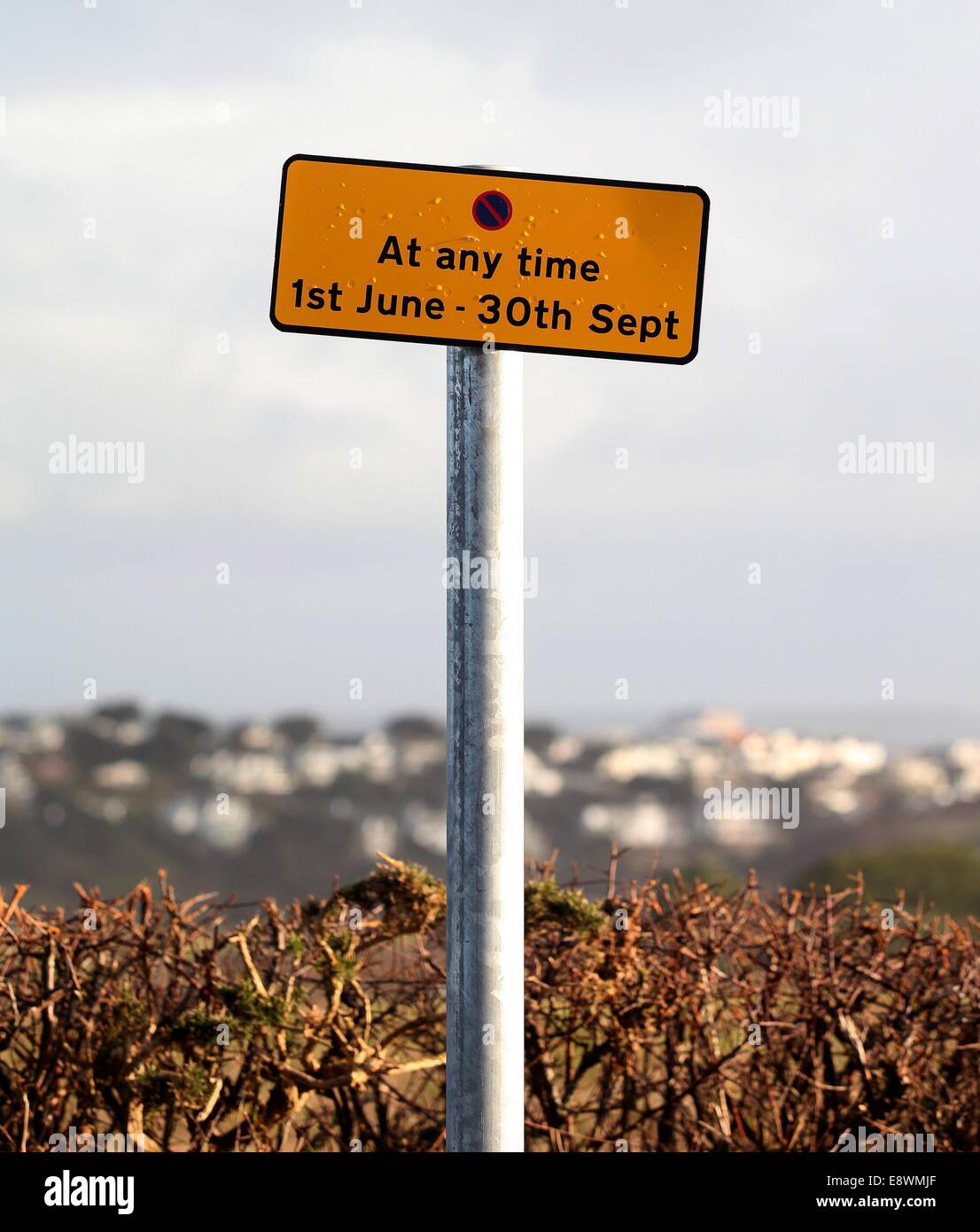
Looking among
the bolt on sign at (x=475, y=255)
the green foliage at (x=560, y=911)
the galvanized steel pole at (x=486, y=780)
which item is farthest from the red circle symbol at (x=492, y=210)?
the green foliage at (x=560, y=911)

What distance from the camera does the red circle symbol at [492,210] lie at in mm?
2330

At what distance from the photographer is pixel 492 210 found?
7.65 feet

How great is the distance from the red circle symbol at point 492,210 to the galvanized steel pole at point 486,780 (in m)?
0.36

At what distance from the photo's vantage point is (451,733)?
2.24 metres

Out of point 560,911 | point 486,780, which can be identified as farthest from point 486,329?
point 560,911

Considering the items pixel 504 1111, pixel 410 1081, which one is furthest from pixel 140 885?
pixel 504 1111

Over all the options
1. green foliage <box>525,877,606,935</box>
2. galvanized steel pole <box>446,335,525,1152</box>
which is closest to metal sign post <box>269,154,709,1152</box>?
galvanized steel pole <box>446,335,525,1152</box>

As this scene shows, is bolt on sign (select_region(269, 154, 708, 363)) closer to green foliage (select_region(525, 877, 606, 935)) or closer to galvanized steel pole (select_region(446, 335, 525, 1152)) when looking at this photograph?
galvanized steel pole (select_region(446, 335, 525, 1152))

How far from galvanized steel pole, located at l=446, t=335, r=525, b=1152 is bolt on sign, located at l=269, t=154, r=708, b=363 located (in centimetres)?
20

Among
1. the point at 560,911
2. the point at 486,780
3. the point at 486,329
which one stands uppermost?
the point at 486,329

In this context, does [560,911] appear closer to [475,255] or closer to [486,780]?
[486,780]

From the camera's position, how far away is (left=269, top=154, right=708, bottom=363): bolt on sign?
2.30 meters

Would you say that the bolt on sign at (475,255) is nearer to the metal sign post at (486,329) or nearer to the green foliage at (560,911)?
the metal sign post at (486,329)

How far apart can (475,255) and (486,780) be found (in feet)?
3.30
